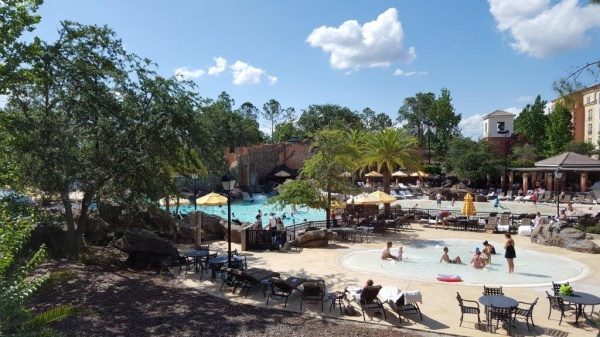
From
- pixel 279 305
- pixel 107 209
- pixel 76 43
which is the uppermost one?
pixel 76 43

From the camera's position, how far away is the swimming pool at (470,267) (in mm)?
14211

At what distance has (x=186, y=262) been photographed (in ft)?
49.2

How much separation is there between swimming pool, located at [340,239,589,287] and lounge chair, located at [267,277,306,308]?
4108mm

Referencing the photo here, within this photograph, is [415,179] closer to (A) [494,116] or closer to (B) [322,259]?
(A) [494,116]

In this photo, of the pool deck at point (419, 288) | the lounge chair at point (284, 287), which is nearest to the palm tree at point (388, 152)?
the pool deck at point (419, 288)

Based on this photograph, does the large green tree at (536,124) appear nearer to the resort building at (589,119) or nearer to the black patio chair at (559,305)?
the resort building at (589,119)

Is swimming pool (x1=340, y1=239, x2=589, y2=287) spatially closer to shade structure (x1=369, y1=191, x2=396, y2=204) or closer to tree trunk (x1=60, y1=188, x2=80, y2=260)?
shade structure (x1=369, y1=191, x2=396, y2=204)

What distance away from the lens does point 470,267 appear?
1605cm

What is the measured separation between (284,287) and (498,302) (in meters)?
5.17

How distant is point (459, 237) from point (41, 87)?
775 inches

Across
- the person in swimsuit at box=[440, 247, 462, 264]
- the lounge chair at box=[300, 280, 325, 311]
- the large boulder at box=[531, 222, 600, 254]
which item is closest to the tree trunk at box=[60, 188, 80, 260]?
the lounge chair at box=[300, 280, 325, 311]

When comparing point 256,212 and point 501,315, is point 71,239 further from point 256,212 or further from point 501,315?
point 256,212

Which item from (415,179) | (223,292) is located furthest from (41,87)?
(415,179)

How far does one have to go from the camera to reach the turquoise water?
35.8m
